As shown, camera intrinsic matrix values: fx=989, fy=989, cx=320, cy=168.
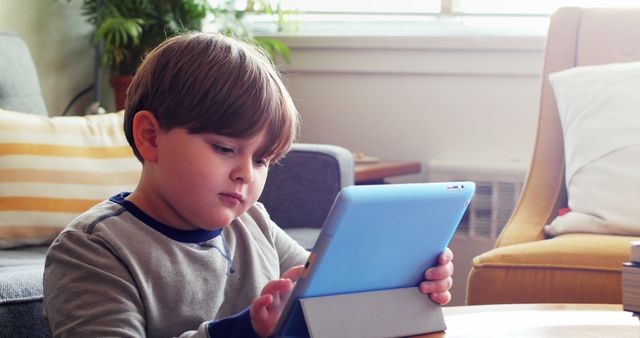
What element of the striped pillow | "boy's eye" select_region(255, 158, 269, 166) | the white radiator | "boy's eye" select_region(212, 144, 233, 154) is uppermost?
"boy's eye" select_region(212, 144, 233, 154)

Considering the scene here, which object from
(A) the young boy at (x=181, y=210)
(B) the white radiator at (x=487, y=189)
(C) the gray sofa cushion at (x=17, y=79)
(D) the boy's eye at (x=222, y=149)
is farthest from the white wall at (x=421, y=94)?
(D) the boy's eye at (x=222, y=149)

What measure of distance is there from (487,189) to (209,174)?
1.76 metres

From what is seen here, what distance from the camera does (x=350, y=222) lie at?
88 cm

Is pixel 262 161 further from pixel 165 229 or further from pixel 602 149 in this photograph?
pixel 602 149

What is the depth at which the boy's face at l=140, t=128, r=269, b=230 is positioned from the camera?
103 cm

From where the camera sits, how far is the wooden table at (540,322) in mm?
1037

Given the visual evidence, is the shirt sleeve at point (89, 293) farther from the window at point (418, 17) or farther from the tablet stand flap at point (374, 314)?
the window at point (418, 17)

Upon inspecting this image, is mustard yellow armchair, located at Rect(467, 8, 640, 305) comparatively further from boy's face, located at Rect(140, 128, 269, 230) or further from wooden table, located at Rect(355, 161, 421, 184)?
boy's face, located at Rect(140, 128, 269, 230)

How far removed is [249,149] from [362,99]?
1850 mm

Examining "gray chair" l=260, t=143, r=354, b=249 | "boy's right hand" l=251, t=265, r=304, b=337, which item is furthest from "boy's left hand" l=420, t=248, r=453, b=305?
"gray chair" l=260, t=143, r=354, b=249

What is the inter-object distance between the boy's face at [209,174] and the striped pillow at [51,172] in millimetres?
850

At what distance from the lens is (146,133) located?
1.09m

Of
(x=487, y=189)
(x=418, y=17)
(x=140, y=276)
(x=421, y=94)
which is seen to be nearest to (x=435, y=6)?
(x=418, y=17)

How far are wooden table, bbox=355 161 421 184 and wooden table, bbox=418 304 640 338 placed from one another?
1.23 metres
